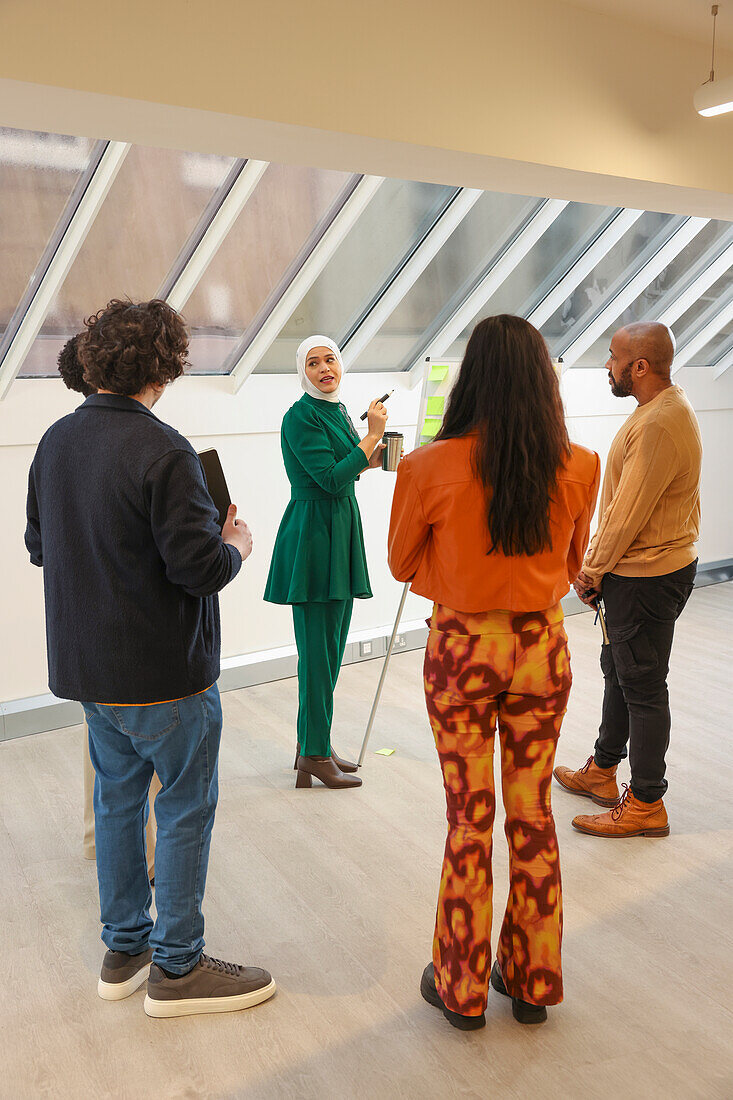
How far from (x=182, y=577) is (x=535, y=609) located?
82 centimetres

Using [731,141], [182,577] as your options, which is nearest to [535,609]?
[182,577]

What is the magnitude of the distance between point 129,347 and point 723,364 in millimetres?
5926

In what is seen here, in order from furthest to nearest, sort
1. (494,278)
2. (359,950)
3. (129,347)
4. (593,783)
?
(494,278)
(593,783)
(359,950)
(129,347)

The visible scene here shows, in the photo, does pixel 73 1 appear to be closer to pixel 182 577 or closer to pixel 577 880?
pixel 182 577

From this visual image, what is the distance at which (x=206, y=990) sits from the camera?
234 cm

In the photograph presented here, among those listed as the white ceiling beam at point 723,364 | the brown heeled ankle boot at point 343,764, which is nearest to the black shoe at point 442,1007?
the brown heeled ankle boot at point 343,764

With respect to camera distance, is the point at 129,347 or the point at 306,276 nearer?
the point at 129,347

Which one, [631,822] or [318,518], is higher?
[318,518]

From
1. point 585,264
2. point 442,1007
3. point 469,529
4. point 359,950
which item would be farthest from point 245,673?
point 585,264

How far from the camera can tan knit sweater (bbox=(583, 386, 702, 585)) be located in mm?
2998

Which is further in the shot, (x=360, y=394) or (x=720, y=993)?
(x=360, y=394)

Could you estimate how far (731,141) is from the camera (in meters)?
3.18

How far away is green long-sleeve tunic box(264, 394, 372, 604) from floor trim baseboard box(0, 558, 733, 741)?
1301mm

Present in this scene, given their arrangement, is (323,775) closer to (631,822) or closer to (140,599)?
(631,822)
